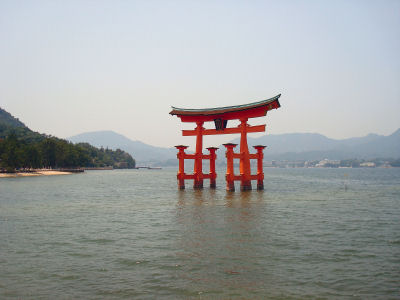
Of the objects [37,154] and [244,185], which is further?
[37,154]

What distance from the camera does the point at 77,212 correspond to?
19984mm

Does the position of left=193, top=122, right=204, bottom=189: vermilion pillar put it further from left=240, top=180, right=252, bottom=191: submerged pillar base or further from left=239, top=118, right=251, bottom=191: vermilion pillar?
left=240, top=180, right=252, bottom=191: submerged pillar base

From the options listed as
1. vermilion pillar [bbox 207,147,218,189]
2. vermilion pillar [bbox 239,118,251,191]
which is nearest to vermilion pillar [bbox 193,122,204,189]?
vermilion pillar [bbox 207,147,218,189]

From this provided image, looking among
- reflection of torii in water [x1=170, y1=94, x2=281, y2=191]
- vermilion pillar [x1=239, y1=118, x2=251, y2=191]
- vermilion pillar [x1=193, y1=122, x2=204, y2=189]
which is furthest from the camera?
vermilion pillar [x1=193, y1=122, x2=204, y2=189]

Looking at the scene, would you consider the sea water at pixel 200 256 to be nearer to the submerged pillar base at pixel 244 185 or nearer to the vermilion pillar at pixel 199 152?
the submerged pillar base at pixel 244 185

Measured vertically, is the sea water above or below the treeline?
below

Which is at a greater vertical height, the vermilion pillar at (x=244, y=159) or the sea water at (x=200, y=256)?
the vermilion pillar at (x=244, y=159)

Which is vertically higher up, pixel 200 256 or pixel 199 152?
pixel 199 152

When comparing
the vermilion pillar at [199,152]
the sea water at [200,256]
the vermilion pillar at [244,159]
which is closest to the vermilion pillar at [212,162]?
the vermilion pillar at [199,152]

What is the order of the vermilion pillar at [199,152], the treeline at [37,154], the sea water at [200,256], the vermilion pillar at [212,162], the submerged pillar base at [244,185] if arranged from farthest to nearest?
the treeline at [37,154] < the vermilion pillar at [212,162] < the vermilion pillar at [199,152] < the submerged pillar base at [244,185] < the sea water at [200,256]

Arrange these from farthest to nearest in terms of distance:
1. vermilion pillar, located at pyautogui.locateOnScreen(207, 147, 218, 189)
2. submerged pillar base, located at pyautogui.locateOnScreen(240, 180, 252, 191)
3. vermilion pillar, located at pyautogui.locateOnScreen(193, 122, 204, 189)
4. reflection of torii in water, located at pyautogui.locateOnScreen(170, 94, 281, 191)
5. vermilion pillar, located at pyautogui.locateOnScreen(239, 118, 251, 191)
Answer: vermilion pillar, located at pyautogui.locateOnScreen(207, 147, 218, 189), vermilion pillar, located at pyautogui.locateOnScreen(193, 122, 204, 189), submerged pillar base, located at pyautogui.locateOnScreen(240, 180, 252, 191), vermilion pillar, located at pyautogui.locateOnScreen(239, 118, 251, 191), reflection of torii in water, located at pyautogui.locateOnScreen(170, 94, 281, 191)

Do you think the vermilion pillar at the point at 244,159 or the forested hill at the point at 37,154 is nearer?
the vermilion pillar at the point at 244,159

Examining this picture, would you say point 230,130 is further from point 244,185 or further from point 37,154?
point 37,154

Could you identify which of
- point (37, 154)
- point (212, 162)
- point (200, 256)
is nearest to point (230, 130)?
point (212, 162)
